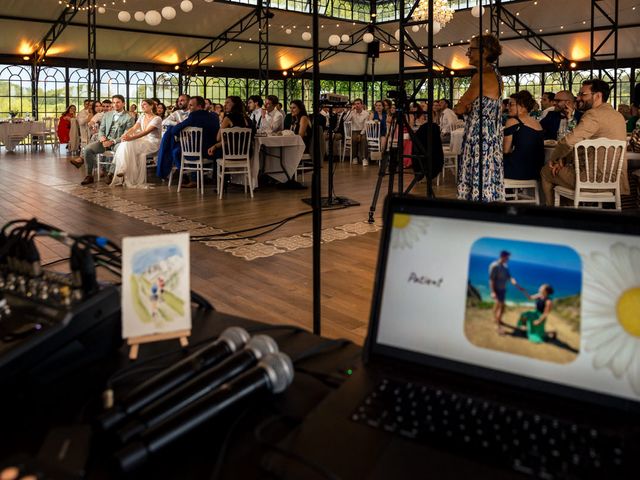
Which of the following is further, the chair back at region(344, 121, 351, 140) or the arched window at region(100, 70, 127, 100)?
the arched window at region(100, 70, 127, 100)

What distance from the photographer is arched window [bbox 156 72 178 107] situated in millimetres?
18828

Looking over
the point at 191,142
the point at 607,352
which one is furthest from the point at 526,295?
the point at 191,142

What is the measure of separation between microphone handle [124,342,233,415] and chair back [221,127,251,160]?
6.52 m

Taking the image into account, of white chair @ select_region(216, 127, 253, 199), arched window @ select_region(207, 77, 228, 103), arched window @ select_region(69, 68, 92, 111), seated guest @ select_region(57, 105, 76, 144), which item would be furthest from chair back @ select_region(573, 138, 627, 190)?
arched window @ select_region(207, 77, 228, 103)

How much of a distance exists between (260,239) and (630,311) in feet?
13.2

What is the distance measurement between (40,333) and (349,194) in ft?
22.3

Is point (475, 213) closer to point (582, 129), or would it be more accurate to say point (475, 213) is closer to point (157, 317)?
point (157, 317)

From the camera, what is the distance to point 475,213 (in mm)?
778

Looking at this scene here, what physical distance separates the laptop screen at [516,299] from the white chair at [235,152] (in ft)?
21.0

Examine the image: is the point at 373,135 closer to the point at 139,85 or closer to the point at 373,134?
the point at 373,134

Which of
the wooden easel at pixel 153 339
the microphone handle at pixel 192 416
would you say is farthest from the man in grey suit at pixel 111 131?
the microphone handle at pixel 192 416

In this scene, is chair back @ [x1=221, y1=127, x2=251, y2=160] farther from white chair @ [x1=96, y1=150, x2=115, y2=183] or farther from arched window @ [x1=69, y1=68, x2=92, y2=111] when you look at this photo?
arched window @ [x1=69, y1=68, x2=92, y2=111]

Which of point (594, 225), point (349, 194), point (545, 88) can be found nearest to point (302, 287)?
point (594, 225)

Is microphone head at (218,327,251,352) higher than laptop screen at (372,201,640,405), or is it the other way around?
laptop screen at (372,201,640,405)
